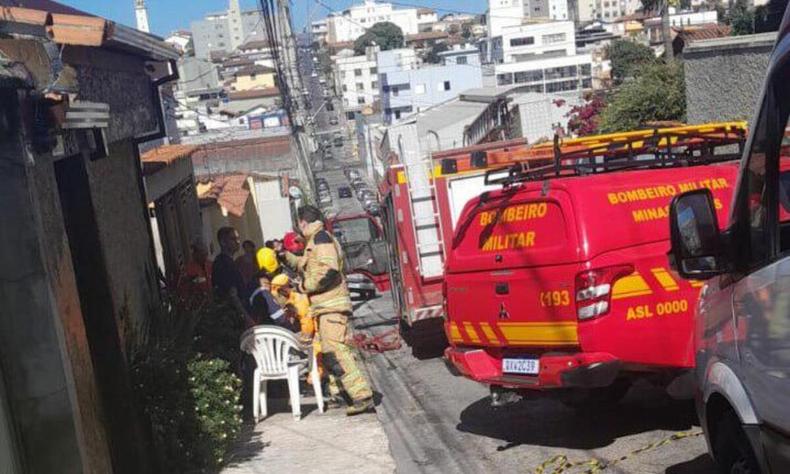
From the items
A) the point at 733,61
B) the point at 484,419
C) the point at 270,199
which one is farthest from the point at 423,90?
the point at 484,419

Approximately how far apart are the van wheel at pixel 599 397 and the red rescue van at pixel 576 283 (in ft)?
0.06

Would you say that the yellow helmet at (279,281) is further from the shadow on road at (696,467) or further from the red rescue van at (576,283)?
the shadow on road at (696,467)

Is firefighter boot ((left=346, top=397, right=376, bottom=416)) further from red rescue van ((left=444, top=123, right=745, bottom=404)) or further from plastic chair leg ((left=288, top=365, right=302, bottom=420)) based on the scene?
red rescue van ((left=444, top=123, right=745, bottom=404))

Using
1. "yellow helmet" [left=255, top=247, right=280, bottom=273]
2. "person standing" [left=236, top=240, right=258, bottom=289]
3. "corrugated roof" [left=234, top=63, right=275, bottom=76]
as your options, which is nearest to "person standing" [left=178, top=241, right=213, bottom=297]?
"person standing" [left=236, top=240, right=258, bottom=289]

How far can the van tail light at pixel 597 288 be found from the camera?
6.79 meters

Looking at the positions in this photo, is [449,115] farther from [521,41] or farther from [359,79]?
[359,79]

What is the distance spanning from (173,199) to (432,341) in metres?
5.52

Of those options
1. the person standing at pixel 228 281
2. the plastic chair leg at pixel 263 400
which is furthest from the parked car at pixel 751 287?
the person standing at pixel 228 281

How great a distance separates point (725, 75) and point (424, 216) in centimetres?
649

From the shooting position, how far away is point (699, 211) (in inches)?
174

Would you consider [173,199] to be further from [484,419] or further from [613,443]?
[613,443]

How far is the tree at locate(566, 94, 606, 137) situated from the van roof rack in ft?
47.7

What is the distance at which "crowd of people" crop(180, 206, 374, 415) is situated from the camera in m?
8.91

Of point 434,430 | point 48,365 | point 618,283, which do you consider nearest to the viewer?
point 48,365
